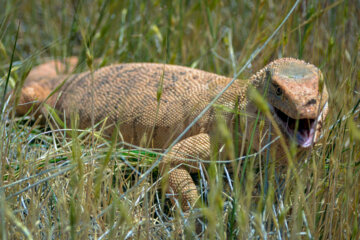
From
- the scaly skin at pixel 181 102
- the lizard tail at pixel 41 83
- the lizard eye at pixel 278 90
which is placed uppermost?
the lizard eye at pixel 278 90

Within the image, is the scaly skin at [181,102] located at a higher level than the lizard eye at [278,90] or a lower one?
lower

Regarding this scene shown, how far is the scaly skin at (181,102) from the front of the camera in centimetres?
230

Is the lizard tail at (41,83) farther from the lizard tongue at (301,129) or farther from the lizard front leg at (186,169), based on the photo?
the lizard tongue at (301,129)

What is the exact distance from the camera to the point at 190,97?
10.6ft

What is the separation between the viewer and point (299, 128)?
2.29 metres

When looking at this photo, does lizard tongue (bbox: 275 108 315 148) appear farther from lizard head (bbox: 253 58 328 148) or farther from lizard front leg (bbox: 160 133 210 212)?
lizard front leg (bbox: 160 133 210 212)

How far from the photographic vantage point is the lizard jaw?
217 cm

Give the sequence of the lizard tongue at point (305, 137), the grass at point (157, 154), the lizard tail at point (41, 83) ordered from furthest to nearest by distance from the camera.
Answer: the lizard tail at point (41, 83) → the lizard tongue at point (305, 137) → the grass at point (157, 154)

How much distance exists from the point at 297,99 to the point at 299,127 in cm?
15

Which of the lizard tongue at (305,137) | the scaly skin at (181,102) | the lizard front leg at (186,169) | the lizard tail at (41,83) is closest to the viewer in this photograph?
the lizard tongue at (305,137)

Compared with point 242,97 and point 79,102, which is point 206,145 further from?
point 79,102

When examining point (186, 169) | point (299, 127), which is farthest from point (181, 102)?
point (299, 127)

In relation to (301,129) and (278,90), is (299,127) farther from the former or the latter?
(278,90)

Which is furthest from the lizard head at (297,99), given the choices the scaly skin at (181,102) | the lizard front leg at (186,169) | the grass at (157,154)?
the lizard front leg at (186,169)
